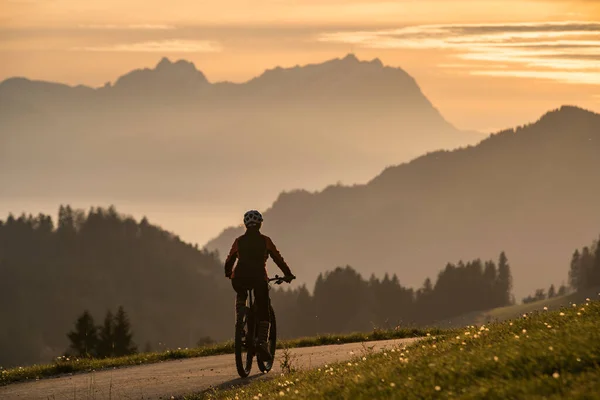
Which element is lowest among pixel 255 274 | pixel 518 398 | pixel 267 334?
pixel 518 398

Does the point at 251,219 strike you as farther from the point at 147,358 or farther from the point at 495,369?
the point at 495,369

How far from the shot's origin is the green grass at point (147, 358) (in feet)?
68.4

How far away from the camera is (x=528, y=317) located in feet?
49.7

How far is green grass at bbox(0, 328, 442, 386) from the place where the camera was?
68.4ft

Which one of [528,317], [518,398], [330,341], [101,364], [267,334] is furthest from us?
[330,341]

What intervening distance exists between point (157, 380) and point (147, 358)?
4015 millimetres

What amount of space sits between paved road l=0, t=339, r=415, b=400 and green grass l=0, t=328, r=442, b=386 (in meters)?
0.66

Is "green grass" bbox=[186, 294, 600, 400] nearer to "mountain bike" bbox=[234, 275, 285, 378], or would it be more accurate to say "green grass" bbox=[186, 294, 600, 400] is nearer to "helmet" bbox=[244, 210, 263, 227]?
"mountain bike" bbox=[234, 275, 285, 378]

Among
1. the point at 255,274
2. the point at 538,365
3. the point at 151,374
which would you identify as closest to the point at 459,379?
the point at 538,365

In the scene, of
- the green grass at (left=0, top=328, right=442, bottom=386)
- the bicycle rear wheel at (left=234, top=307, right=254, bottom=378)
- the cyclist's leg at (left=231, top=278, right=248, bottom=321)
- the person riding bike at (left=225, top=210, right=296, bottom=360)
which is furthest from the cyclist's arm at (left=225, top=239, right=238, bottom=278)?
the green grass at (left=0, top=328, right=442, bottom=386)

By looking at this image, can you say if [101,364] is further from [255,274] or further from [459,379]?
[459,379]

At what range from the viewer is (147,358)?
23.0 metres

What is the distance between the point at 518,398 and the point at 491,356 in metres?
1.94

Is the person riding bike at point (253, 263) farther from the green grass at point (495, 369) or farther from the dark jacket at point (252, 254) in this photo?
the green grass at point (495, 369)
